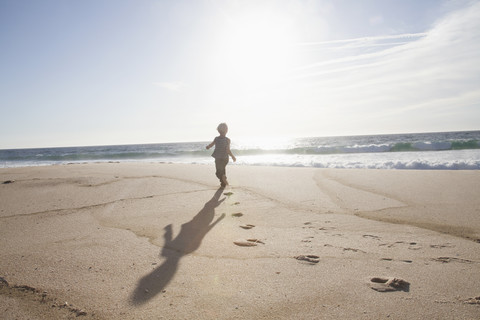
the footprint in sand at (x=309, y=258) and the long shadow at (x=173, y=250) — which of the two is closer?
the long shadow at (x=173, y=250)

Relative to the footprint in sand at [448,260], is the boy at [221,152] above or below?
above

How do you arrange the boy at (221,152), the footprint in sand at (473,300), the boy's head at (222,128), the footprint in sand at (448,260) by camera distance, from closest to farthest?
the footprint in sand at (473,300) < the footprint in sand at (448,260) < the boy at (221,152) < the boy's head at (222,128)

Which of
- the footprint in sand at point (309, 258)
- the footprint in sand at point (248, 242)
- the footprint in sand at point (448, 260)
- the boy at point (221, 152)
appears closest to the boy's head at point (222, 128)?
the boy at point (221, 152)

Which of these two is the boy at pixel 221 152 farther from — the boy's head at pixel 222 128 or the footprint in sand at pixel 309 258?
the footprint in sand at pixel 309 258

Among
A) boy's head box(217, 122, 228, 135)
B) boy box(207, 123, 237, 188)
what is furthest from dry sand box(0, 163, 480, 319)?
boy's head box(217, 122, 228, 135)

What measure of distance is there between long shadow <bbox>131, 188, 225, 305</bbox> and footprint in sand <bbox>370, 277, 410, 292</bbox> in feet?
4.24

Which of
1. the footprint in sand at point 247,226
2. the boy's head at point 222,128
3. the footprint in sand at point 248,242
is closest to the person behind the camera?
the footprint in sand at point 248,242

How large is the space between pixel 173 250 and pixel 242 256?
0.58 metres

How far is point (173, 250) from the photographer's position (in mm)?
2283

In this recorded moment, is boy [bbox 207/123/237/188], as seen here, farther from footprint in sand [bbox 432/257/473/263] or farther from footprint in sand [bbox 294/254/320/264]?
footprint in sand [bbox 432/257/473/263]

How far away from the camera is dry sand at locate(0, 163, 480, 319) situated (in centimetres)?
152

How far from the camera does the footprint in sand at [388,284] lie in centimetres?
165

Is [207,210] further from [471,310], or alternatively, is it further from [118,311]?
[471,310]

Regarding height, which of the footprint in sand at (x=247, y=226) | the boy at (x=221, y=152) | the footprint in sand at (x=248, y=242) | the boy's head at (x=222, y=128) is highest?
the boy's head at (x=222, y=128)
